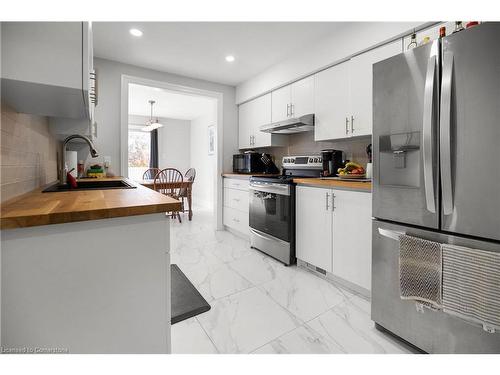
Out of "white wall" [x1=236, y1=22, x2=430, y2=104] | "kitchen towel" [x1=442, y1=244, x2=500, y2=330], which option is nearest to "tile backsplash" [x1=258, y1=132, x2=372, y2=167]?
"white wall" [x1=236, y1=22, x2=430, y2=104]

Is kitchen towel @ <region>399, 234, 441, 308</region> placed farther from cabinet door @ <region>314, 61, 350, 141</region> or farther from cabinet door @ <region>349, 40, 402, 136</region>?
cabinet door @ <region>314, 61, 350, 141</region>

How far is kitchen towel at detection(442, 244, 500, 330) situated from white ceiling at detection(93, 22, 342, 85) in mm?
2138

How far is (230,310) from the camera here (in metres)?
1.70

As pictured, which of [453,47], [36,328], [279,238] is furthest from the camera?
[279,238]

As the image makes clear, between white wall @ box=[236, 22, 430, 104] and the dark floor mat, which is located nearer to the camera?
the dark floor mat

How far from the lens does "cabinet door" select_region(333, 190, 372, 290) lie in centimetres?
180

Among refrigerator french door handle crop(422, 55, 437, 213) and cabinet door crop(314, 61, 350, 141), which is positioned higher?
cabinet door crop(314, 61, 350, 141)

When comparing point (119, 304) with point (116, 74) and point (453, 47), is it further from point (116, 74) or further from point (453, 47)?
point (116, 74)

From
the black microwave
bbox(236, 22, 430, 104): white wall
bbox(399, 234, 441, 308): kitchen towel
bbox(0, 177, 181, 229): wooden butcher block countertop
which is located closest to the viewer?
bbox(0, 177, 181, 229): wooden butcher block countertop

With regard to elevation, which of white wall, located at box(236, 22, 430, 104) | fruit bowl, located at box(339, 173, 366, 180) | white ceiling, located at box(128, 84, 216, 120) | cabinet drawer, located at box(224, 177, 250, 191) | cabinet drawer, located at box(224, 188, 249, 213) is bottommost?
cabinet drawer, located at box(224, 188, 249, 213)

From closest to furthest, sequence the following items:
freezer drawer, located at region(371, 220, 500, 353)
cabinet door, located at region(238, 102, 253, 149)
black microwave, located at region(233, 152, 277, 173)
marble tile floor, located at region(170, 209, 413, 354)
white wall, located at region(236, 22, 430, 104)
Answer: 1. freezer drawer, located at region(371, 220, 500, 353)
2. marble tile floor, located at region(170, 209, 413, 354)
3. white wall, located at region(236, 22, 430, 104)
4. black microwave, located at region(233, 152, 277, 173)
5. cabinet door, located at region(238, 102, 253, 149)

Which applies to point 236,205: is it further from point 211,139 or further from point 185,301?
point 211,139
